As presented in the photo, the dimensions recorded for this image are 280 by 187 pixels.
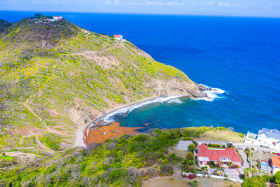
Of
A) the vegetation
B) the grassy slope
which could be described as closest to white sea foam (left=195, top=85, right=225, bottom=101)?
the grassy slope

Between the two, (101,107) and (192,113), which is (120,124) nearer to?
(101,107)

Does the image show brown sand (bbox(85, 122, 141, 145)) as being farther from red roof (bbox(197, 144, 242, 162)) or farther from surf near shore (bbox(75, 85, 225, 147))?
red roof (bbox(197, 144, 242, 162))

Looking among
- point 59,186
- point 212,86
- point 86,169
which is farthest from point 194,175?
point 212,86

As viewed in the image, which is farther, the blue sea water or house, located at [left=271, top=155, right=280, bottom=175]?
the blue sea water

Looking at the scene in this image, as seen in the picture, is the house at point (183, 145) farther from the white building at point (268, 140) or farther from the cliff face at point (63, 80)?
the cliff face at point (63, 80)

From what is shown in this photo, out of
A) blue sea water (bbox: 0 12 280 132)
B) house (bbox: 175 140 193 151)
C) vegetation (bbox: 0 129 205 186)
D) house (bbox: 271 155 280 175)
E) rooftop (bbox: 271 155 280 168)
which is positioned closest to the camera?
vegetation (bbox: 0 129 205 186)

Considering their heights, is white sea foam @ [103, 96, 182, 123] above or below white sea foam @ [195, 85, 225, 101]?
below
